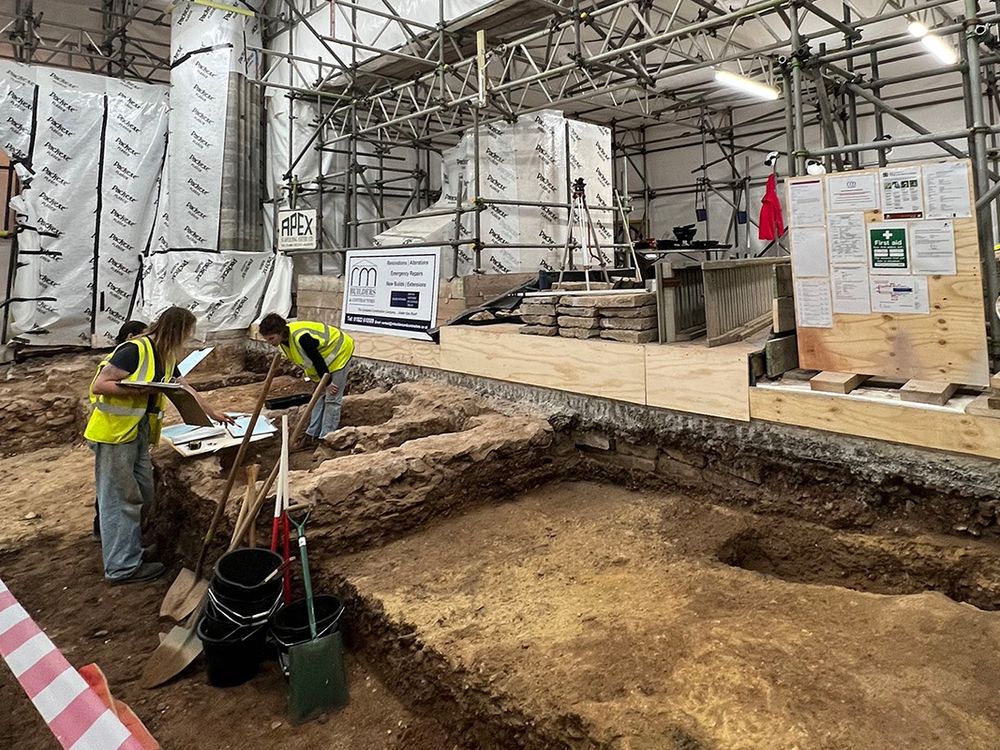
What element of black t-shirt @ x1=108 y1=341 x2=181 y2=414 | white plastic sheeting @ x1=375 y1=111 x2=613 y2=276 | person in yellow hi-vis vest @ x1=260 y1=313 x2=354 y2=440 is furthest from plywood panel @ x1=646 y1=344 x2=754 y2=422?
white plastic sheeting @ x1=375 y1=111 x2=613 y2=276

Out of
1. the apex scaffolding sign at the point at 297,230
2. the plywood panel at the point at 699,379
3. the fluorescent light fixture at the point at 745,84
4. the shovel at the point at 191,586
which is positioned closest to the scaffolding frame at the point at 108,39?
the apex scaffolding sign at the point at 297,230

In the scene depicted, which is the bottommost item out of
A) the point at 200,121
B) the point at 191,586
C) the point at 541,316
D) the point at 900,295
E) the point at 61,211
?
the point at 191,586

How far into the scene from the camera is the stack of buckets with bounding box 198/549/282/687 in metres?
3.27

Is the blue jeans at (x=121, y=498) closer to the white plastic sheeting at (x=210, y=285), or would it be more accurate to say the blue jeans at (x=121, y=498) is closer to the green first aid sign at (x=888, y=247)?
the green first aid sign at (x=888, y=247)

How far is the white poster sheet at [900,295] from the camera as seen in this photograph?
3.79 metres

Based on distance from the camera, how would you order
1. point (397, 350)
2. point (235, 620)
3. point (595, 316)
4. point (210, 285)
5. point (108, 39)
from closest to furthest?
point (235, 620) < point (595, 316) < point (397, 350) < point (210, 285) < point (108, 39)

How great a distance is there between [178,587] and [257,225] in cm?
869

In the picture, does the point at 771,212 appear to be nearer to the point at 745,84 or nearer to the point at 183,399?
the point at 745,84

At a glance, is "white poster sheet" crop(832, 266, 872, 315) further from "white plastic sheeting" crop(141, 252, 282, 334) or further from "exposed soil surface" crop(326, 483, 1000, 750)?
"white plastic sheeting" crop(141, 252, 282, 334)

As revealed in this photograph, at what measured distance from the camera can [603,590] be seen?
10.8 ft

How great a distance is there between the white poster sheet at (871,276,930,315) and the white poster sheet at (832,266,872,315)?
5 cm

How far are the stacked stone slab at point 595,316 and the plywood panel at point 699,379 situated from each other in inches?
11.2

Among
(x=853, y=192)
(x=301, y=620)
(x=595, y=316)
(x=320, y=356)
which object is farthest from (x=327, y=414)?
(x=853, y=192)

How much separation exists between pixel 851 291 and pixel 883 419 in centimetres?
90
